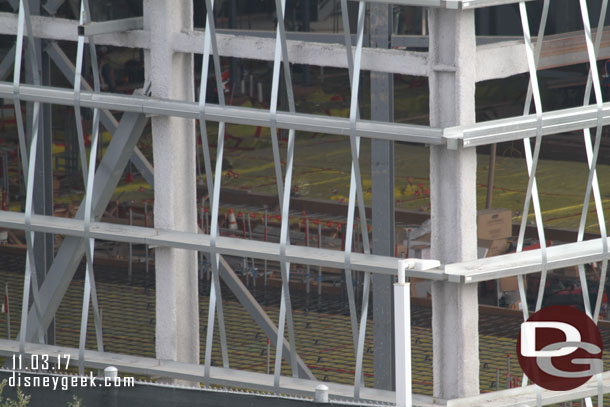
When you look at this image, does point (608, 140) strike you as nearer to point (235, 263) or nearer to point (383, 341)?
point (235, 263)

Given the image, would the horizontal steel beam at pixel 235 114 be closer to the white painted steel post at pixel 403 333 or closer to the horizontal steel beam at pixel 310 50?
the horizontal steel beam at pixel 310 50

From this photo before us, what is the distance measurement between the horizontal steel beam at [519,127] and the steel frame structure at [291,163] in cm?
1

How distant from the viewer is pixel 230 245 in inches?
447

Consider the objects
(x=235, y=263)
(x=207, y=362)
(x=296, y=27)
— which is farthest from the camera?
(x=296, y=27)

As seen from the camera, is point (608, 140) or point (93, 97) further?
point (608, 140)

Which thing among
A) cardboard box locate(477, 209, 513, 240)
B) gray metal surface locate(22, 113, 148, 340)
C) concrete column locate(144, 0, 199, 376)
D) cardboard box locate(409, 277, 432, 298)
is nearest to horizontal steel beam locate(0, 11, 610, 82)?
concrete column locate(144, 0, 199, 376)

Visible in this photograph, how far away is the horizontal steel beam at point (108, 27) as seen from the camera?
38.7 feet

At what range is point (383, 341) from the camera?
1209 cm

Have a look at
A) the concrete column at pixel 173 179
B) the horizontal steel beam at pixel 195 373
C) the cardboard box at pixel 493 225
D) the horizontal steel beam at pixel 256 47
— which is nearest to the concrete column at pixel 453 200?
the horizontal steel beam at pixel 256 47

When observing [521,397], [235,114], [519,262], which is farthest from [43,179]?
[521,397]

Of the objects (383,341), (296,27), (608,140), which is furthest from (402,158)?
(383,341)

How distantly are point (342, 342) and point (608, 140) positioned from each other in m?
16.7

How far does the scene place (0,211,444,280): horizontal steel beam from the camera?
35.2 ft

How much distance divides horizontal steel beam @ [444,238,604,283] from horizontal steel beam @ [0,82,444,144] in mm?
1003
